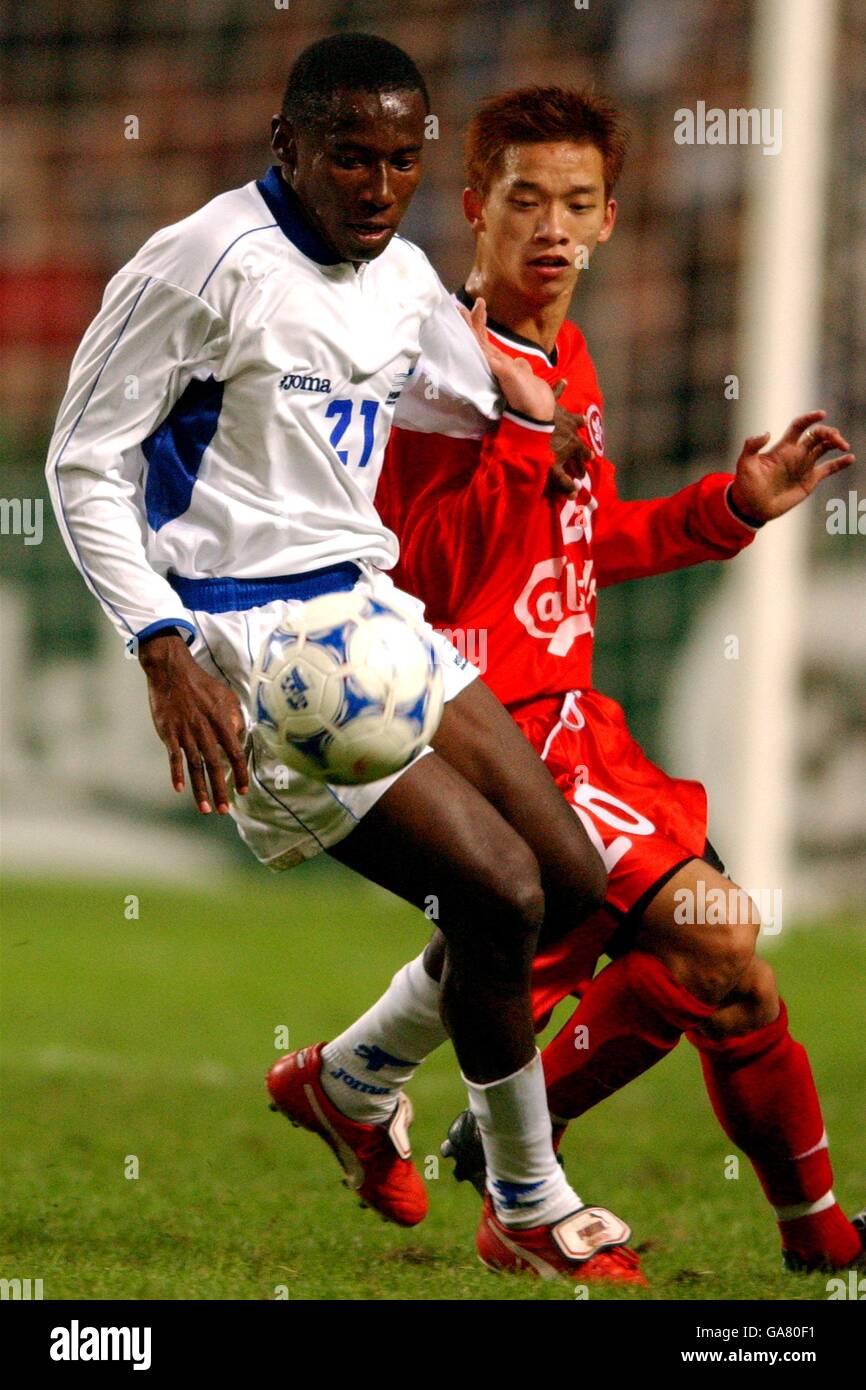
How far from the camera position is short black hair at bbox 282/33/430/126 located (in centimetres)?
384

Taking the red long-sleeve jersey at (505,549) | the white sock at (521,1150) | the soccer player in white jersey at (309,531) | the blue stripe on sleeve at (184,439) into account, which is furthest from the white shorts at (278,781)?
the white sock at (521,1150)

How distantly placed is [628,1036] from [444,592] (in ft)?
3.31

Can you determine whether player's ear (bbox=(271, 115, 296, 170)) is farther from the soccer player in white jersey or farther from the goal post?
the goal post

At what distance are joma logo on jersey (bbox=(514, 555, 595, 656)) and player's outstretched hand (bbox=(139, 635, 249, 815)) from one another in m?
0.94

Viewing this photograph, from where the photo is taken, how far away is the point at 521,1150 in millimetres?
3945

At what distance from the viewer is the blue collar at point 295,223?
393 cm

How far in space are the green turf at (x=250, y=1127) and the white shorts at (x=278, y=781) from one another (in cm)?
82

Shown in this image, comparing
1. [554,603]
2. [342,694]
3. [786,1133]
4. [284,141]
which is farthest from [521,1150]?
[284,141]

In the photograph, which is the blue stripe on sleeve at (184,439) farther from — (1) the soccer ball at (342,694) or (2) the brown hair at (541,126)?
(2) the brown hair at (541,126)

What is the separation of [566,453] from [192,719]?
1149 mm

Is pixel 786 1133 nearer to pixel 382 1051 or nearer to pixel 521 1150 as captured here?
pixel 521 1150

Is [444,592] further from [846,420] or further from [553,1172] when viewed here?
[846,420]

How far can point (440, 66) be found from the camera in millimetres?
12617

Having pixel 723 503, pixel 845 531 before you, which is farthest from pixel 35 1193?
pixel 845 531
